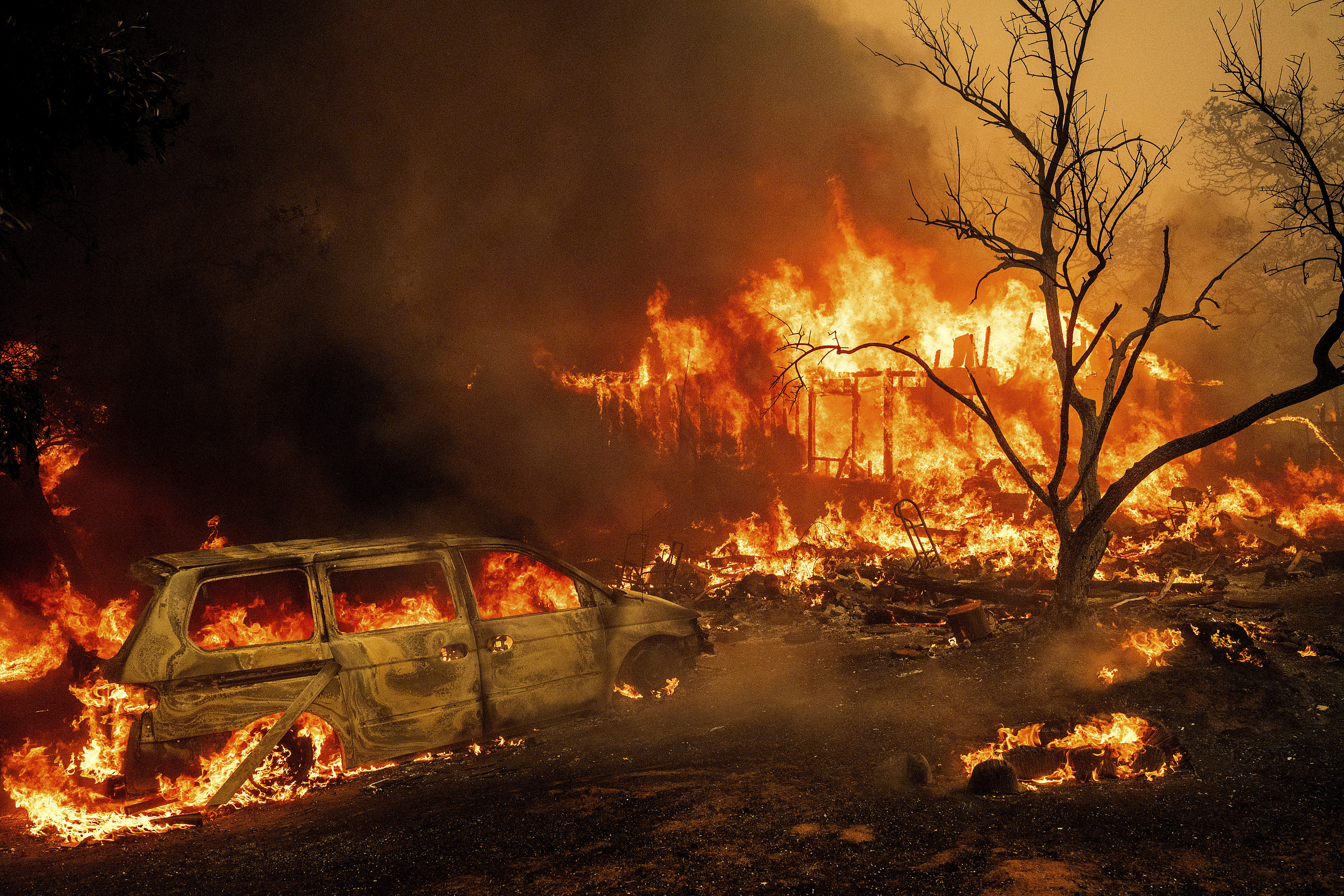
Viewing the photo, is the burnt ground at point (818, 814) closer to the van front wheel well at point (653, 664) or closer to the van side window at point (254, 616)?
the van front wheel well at point (653, 664)

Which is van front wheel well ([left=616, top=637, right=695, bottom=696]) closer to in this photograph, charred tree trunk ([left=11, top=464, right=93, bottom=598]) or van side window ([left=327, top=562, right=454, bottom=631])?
van side window ([left=327, top=562, right=454, bottom=631])

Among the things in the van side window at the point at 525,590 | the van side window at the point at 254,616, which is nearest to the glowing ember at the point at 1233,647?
the van side window at the point at 525,590

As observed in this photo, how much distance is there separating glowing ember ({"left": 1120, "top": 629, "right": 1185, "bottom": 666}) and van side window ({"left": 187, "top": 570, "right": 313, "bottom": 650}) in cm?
648

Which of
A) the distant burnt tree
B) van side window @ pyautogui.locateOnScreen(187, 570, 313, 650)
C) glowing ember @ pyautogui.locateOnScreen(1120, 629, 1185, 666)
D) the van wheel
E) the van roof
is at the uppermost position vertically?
the distant burnt tree

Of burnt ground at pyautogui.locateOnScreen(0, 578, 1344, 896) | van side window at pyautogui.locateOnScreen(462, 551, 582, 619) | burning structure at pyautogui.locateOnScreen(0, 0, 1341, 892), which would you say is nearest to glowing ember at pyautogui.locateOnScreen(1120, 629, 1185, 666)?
burning structure at pyautogui.locateOnScreen(0, 0, 1341, 892)

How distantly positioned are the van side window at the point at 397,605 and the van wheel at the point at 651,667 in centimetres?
158

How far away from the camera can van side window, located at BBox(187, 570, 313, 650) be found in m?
4.95

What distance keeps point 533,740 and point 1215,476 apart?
773 inches

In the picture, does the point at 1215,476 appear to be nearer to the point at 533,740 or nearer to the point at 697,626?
the point at 697,626

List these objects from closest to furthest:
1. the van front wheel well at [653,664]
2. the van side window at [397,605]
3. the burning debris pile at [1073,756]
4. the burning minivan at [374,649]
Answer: the burning debris pile at [1073,756] < the burning minivan at [374,649] < the van side window at [397,605] < the van front wheel well at [653,664]

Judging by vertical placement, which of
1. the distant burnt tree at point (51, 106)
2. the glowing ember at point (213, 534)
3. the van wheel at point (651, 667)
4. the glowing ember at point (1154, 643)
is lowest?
the van wheel at point (651, 667)

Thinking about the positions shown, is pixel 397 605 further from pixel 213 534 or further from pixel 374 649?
pixel 213 534

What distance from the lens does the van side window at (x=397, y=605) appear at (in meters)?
5.67

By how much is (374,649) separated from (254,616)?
1.22 m
